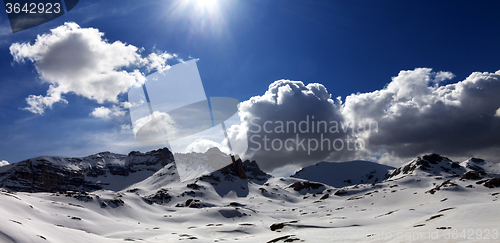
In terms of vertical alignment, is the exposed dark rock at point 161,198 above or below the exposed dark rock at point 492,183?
below

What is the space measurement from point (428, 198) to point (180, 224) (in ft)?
360

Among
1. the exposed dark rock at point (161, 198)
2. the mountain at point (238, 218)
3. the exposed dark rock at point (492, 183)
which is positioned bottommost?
the mountain at point (238, 218)

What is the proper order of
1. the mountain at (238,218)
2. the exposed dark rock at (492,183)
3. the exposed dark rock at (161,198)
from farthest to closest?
the exposed dark rock at (161,198) → the exposed dark rock at (492,183) → the mountain at (238,218)

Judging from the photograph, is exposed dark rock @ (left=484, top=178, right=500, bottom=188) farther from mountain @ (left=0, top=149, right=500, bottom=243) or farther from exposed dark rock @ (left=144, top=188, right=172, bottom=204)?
exposed dark rock @ (left=144, top=188, right=172, bottom=204)

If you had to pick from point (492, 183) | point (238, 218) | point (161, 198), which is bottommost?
point (238, 218)

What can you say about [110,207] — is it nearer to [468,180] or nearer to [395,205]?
[395,205]

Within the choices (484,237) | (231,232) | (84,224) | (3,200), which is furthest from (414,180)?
(3,200)

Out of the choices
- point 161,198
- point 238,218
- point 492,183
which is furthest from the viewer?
point 161,198

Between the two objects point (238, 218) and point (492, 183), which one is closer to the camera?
point (238, 218)

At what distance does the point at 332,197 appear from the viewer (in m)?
178

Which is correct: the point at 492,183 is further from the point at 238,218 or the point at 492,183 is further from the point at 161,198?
the point at 161,198

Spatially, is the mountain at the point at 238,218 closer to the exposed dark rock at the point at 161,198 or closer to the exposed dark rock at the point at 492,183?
the exposed dark rock at the point at 492,183

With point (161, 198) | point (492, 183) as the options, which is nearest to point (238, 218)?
point (161, 198)

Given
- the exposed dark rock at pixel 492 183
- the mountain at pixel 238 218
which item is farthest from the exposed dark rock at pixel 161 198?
the exposed dark rock at pixel 492 183
